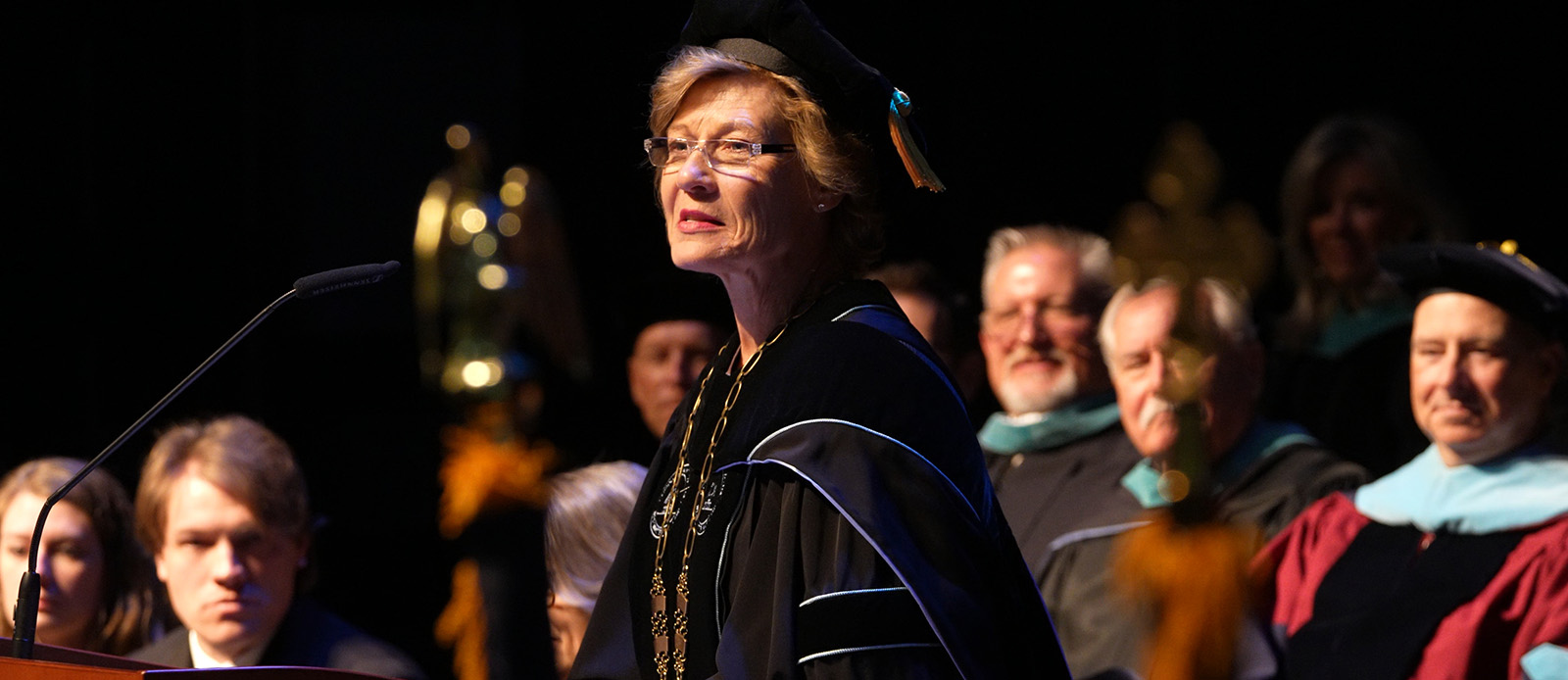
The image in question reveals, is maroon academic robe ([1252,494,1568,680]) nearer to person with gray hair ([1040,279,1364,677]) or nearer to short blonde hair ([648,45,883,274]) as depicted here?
person with gray hair ([1040,279,1364,677])

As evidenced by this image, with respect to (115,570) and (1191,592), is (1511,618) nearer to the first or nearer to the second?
(1191,592)

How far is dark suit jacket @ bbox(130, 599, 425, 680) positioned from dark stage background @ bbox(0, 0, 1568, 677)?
162 centimetres

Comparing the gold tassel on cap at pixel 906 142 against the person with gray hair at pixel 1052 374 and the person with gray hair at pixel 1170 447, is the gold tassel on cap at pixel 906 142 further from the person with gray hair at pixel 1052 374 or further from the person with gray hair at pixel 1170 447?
the person with gray hair at pixel 1052 374

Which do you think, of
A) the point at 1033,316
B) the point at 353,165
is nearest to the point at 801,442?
the point at 1033,316

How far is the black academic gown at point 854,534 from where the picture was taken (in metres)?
2.07

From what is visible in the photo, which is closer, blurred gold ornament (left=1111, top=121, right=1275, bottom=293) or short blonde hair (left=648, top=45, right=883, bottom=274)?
short blonde hair (left=648, top=45, right=883, bottom=274)

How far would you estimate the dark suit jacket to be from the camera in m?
3.71

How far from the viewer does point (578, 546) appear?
381cm

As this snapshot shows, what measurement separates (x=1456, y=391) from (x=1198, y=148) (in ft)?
3.23

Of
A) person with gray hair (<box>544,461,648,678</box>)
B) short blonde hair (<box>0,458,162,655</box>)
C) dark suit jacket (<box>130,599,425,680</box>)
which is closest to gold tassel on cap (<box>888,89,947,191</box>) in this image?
person with gray hair (<box>544,461,648,678</box>)

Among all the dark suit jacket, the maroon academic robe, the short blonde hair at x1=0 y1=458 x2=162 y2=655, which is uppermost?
the short blonde hair at x1=0 y1=458 x2=162 y2=655

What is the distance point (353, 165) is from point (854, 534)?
378cm

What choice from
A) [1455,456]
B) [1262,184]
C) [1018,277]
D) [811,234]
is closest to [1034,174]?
[1262,184]

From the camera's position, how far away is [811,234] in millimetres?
2477
